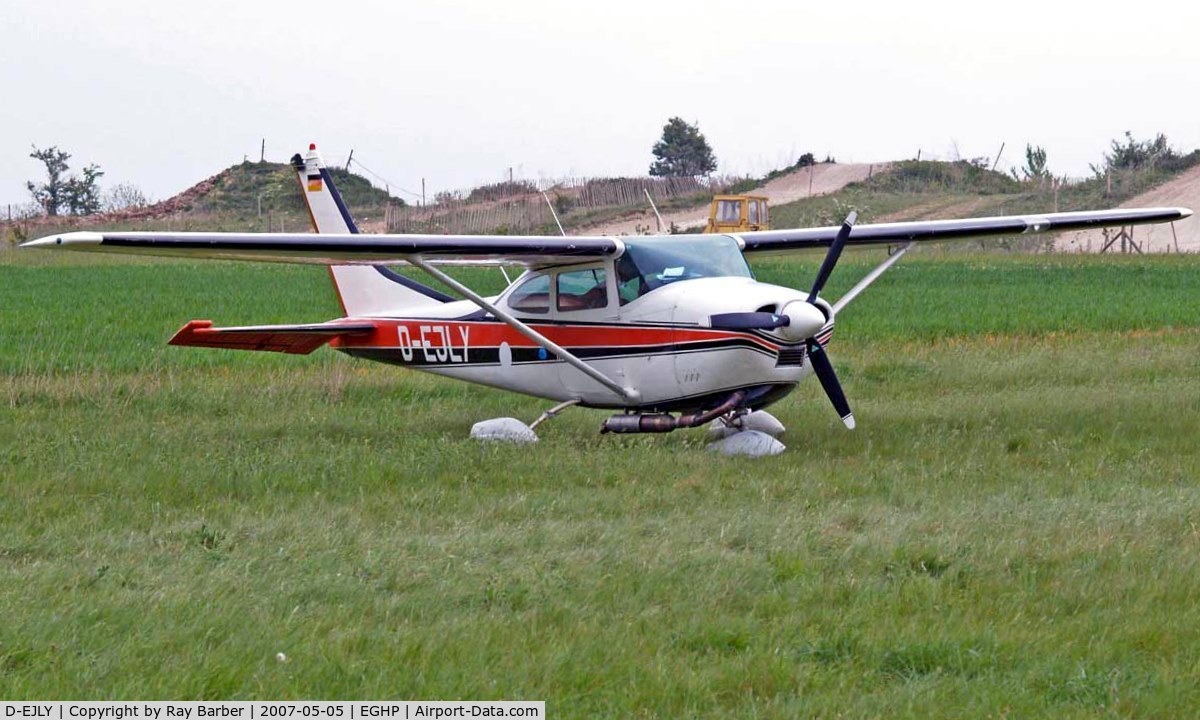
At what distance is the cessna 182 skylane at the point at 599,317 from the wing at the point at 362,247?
0.05 feet

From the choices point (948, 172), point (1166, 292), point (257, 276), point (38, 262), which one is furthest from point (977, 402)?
point (948, 172)

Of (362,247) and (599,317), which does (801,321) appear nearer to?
(599,317)

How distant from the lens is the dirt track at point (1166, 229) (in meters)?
57.2

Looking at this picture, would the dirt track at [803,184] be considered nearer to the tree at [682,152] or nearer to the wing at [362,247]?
the tree at [682,152]

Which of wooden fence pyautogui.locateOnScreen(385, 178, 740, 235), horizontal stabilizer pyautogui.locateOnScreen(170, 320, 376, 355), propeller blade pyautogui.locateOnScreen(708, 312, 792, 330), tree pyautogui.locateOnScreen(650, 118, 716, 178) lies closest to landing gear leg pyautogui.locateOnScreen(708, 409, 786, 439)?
propeller blade pyautogui.locateOnScreen(708, 312, 792, 330)

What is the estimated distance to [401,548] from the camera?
25.7 ft

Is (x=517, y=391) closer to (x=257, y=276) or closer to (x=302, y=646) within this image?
(x=302, y=646)

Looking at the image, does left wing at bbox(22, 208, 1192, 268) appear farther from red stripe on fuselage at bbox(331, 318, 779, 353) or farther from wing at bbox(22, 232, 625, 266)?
red stripe on fuselage at bbox(331, 318, 779, 353)

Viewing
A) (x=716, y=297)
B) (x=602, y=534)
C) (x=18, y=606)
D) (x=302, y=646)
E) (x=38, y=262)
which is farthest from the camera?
(x=38, y=262)

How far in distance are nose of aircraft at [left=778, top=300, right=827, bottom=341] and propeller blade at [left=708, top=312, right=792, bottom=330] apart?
4 centimetres

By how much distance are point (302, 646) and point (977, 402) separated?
34.2ft

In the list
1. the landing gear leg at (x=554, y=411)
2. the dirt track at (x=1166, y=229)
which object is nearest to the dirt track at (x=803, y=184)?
the dirt track at (x=1166, y=229)

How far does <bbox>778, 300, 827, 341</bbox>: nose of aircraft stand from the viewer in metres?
11.3

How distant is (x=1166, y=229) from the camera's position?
60.2 metres
